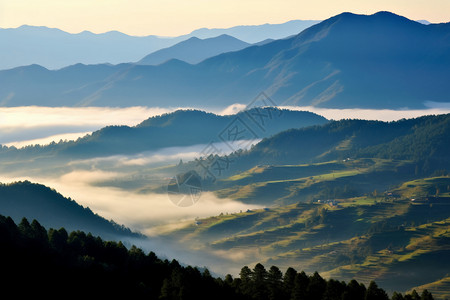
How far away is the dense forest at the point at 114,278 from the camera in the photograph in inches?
5349

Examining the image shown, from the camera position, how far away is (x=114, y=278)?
146750 millimetres

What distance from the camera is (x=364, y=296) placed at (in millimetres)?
152000

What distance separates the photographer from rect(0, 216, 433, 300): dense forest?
135863 mm

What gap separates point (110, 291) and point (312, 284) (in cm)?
3819

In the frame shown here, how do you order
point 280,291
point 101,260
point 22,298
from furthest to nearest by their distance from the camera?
point 101,260
point 280,291
point 22,298

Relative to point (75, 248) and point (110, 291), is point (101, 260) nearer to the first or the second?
point (75, 248)

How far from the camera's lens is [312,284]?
5886 inches

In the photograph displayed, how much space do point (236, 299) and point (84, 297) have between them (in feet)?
92.7

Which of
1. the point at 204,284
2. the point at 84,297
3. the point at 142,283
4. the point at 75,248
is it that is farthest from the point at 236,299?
the point at 75,248

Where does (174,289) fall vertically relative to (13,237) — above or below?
below

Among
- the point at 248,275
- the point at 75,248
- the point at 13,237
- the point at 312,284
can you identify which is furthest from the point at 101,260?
the point at 312,284

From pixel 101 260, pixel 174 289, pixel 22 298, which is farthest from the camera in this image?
pixel 101 260

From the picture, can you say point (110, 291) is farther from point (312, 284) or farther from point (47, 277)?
point (312, 284)

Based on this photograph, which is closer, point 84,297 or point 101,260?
point 84,297
